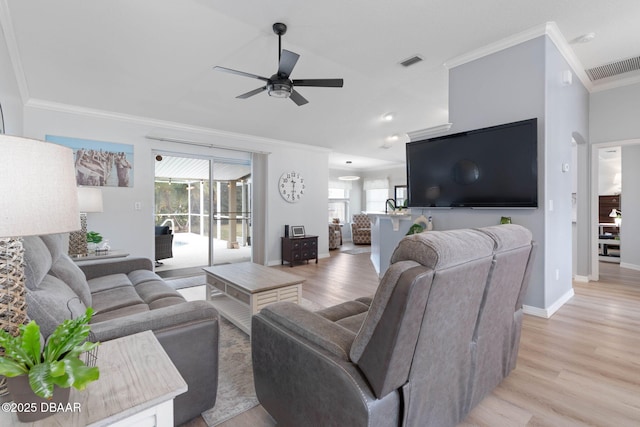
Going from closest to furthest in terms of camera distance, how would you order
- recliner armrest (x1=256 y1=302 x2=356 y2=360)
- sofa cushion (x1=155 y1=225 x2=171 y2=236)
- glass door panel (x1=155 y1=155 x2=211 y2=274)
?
recliner armrest (x1=256 y1=302 x2=356 y2=360), glass door panel (x1=155 y1=155 x2=211 y2=274), sofa cushion (x1=155 y1=225 x2=171 y2=236)

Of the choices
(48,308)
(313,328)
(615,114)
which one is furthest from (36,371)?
(615,114)

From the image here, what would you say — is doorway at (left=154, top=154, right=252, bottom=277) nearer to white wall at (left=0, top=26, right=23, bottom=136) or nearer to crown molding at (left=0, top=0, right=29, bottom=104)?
crown molding at (left=0, top=0, right=29, bottom=104)

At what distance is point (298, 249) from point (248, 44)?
3714 mm

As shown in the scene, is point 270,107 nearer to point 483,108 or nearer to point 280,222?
point 280,222

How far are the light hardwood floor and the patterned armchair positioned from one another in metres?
5.16

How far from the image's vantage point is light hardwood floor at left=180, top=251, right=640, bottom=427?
5.23 ft

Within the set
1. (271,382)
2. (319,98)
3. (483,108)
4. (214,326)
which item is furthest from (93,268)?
(483,108)

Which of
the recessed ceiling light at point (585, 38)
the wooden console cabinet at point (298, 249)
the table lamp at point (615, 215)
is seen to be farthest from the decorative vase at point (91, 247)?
the table lamp at point (615, 215)

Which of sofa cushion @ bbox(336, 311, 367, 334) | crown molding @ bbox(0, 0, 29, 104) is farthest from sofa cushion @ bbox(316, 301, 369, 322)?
crown molding @ bbox(0, 0, 29, 104)

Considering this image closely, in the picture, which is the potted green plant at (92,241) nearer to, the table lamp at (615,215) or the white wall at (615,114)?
the white wall at (615,114)

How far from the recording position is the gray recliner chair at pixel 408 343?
1000mm

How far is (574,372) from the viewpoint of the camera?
201 centimetres

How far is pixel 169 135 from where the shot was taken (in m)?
4.70

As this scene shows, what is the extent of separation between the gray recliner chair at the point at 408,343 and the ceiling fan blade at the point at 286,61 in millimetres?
2081
